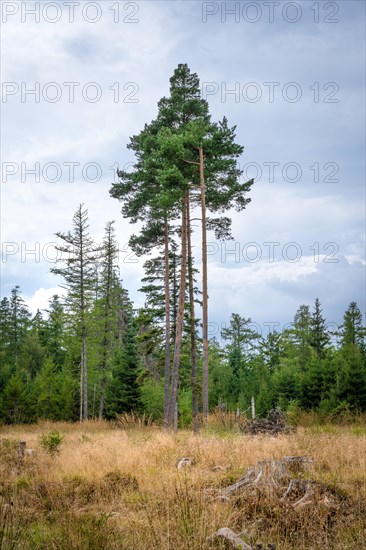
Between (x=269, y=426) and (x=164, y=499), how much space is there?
1020 centimetres

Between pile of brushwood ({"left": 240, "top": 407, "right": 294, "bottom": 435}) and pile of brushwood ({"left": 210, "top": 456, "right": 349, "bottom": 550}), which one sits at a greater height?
pile of brushwood ({"left": 210, "top": 456, "right": 349, "bottom": 550})

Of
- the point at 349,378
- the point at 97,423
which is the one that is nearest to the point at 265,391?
the point at 349,378

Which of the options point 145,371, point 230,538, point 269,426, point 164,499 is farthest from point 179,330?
point 230,538

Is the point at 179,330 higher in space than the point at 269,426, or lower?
higher

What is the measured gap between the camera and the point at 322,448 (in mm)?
9781

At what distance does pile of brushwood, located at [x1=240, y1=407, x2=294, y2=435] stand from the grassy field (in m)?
3.42

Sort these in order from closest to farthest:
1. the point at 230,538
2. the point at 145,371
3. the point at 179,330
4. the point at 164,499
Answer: the point at 230,538, the point at 164,499, the point at 179,330, the point at 145,371

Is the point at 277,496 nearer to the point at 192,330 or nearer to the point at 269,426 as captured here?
the point at 269,426

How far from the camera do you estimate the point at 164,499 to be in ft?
20.5

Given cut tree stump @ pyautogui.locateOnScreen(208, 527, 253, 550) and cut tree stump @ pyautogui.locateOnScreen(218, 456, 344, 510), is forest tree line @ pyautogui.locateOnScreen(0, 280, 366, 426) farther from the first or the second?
cut tree stump @ pyautogui.locateOnScreen(208, 527, 253, 550)

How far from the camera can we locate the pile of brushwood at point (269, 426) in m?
15.0

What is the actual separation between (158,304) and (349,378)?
499 inches

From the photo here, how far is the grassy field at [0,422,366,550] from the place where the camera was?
4.45m

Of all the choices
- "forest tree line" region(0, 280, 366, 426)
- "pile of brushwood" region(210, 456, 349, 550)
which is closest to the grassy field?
"pile of brushwood" region(210, 456, 349, 550)
